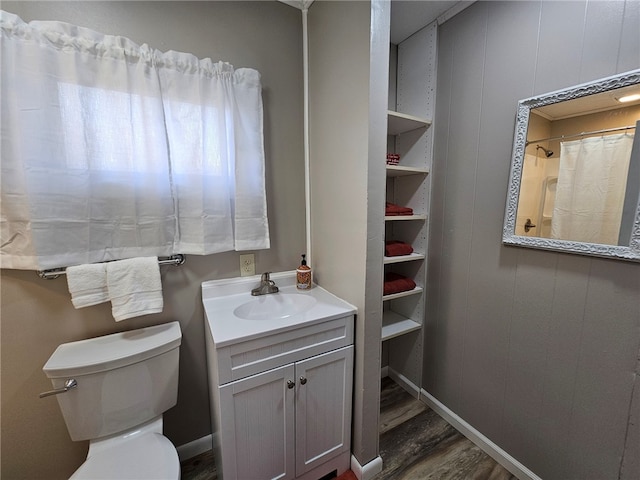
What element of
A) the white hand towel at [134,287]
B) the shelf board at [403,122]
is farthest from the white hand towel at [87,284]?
the shelf board at [403,122]

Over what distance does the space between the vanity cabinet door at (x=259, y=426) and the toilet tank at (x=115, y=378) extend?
36 centimetres

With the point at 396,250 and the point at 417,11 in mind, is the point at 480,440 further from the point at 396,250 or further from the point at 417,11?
the point at 417,11

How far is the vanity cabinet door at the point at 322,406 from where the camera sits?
118 centimetres

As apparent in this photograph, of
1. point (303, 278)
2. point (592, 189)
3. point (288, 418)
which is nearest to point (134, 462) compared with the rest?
point (288, 418)

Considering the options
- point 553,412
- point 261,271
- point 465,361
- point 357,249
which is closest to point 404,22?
point 357,249

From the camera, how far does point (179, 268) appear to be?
1344 mm

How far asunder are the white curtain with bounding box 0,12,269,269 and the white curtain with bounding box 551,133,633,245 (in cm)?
136

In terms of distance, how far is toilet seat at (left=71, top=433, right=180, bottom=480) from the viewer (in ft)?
3.06

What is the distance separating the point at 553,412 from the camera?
120cm

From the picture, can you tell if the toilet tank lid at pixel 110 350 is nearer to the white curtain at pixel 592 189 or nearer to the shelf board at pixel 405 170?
the shelf board at pixel 405 170

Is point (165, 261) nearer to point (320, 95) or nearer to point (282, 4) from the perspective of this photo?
point (320, 95)

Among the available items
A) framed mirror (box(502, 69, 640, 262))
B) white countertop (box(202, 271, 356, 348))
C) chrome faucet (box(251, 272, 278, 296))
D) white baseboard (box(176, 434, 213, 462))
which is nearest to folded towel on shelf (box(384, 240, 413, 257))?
white countertop (box(202, 271, 356, 348))

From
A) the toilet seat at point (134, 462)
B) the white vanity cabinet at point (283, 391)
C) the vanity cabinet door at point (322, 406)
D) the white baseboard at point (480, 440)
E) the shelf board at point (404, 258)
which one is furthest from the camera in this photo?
the shelf board at point (404, 258)

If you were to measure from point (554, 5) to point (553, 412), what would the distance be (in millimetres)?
1760
